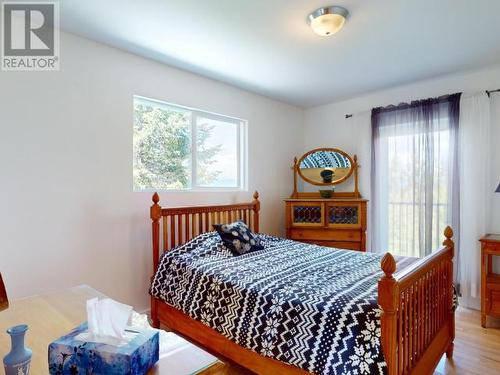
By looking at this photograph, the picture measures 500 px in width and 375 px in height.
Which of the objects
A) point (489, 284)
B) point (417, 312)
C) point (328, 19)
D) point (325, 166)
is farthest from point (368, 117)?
point (417, 312)

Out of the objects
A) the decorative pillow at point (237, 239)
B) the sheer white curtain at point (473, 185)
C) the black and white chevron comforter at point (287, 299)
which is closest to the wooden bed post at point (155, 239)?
the black and white chevron comforter at point (287, 299)

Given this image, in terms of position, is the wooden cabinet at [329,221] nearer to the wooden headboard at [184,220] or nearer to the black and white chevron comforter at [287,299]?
the wooden headboard at [184,220]

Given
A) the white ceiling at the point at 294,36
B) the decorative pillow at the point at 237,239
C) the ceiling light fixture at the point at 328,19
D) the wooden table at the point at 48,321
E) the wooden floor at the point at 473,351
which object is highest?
the white ceiling at the point at 294,36

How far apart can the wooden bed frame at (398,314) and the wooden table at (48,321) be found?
799mm

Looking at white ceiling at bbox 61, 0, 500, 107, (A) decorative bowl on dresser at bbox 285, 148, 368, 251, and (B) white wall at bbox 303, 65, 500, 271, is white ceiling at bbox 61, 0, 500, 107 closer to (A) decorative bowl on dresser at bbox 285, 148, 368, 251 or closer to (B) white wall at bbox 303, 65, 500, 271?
(B) white wall at bbox 303, 65, 500, 271

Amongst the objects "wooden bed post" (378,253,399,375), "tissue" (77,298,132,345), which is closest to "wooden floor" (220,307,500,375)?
"wooden bed post" (378,253,399,375)

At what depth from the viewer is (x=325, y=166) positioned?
4062mm

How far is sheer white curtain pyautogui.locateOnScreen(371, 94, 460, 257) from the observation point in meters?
3.15

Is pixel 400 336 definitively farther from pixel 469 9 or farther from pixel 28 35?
pixel 28 35

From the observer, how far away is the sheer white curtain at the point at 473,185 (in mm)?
2945

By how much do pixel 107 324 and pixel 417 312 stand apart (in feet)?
5.16

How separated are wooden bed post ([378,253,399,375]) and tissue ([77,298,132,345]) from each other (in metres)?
1.03

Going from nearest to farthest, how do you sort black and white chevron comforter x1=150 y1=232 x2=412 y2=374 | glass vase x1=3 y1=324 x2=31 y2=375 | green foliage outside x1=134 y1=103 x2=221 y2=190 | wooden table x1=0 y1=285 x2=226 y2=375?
glass vase x1=3 y1=324 x2=31 y2=375
wooden table x1=0 y1=285 x2=226 y2=375
black and white chevron comforter x1=150 y1=232 x2=412 y2=374
green foliage outside x1=134 y1=103 x2=221 y2=190

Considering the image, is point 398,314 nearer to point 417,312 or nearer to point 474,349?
point 417,312
